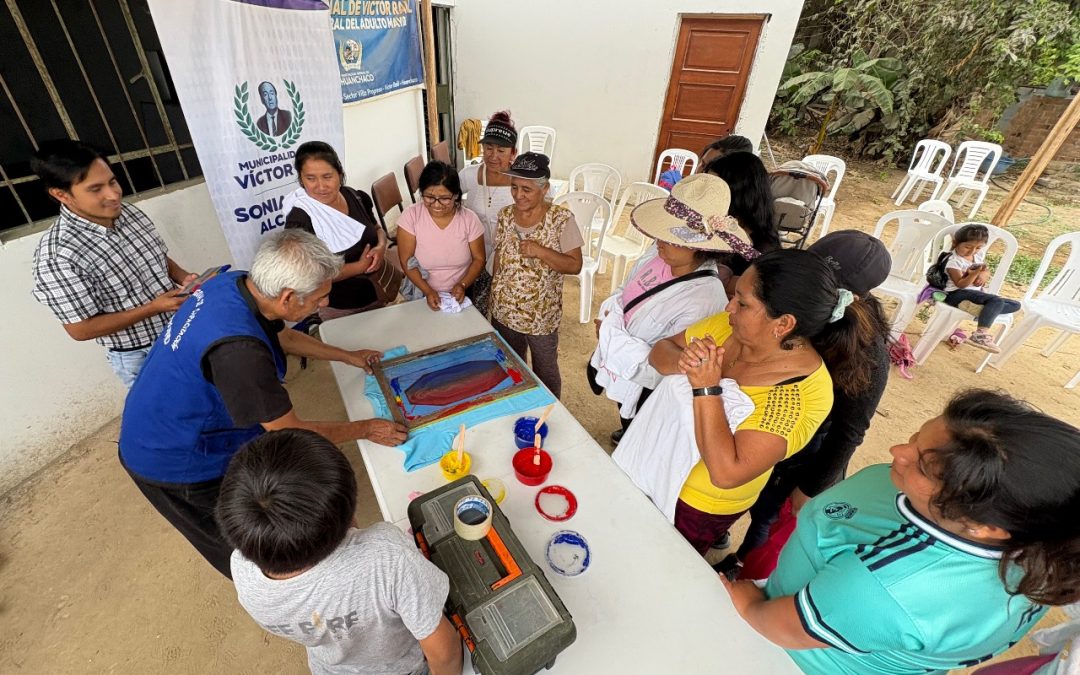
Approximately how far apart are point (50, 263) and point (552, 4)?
6.46 m

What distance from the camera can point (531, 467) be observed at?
152 cm

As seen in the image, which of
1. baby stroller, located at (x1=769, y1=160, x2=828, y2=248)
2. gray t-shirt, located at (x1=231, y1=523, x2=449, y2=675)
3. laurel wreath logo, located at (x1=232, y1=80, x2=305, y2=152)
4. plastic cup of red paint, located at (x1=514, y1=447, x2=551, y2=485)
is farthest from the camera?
baby stroller, located at (x1=769, y1=160, x2=828, y2=248)

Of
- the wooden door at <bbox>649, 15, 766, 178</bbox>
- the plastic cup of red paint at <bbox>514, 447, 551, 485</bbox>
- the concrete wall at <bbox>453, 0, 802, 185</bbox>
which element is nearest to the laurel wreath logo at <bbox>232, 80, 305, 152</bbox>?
the plastic cup of red paint at <bbox>514, 447, 551, 485</bbox>

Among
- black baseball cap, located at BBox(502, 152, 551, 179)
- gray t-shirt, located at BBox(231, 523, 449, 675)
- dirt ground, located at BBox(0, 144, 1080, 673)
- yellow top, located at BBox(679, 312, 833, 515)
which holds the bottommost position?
dirt ground, located at BBox(0, 144, 1080, 673)

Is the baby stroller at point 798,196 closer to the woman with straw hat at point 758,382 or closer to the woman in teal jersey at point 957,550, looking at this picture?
the woman with straw hat at point 758,382

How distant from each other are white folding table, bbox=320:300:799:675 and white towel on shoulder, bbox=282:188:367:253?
1017 mm

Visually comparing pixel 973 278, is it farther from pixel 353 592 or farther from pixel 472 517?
pixel 353 592

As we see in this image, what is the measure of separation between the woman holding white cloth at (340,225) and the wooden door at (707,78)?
5.07 meters

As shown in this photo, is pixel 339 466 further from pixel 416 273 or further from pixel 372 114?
pixel 372 114

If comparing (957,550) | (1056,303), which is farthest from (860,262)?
(1056,303)

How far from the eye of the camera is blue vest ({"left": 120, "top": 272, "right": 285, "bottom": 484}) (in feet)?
4.13

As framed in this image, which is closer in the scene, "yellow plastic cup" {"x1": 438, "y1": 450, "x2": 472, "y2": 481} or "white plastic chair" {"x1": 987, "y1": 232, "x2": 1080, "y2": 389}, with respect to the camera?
"yellow plastic cup" {"x1": 438, "y1": 450, "x2": 472, "y2": 481}

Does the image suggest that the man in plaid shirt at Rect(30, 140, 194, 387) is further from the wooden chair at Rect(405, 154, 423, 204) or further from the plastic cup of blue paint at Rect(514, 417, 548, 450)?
the wooden chair at Rect(405, 154, 423, 204)

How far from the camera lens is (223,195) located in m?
2.62
